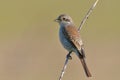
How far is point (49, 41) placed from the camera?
13.3m

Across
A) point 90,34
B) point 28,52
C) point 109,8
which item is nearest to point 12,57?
point 28,52

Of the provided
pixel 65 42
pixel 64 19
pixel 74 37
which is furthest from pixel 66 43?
pixel 64 19

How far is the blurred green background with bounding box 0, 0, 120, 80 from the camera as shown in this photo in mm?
11289

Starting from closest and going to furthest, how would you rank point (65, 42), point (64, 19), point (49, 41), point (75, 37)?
point (75, 37) < point (65, 42) < point (64, 19) < point (49, 41)

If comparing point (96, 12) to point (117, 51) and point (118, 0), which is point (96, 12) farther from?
point (117, 51)

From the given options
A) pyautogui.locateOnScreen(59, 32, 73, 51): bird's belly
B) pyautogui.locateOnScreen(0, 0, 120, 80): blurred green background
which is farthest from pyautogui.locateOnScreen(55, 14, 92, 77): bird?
pyautogui.locateOnScreen(0, 0, 120, 80): blurred green background

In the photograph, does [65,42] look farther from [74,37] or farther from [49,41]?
[49,41]

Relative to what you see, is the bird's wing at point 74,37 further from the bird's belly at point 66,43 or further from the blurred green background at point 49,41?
the blurred green background at point 49,41

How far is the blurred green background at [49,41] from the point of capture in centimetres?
1129

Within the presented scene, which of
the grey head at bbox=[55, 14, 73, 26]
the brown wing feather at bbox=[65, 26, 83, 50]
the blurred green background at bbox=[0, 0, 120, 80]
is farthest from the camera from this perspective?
the blurred green background at bbox=[0, 0, 120, 80]

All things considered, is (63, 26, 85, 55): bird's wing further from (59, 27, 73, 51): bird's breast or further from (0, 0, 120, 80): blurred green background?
(0, 0, 120, 80): blurred green background

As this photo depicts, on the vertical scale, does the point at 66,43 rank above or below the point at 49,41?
below

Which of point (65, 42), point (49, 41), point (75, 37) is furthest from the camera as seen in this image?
point (49, 41)

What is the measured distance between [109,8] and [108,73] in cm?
626
